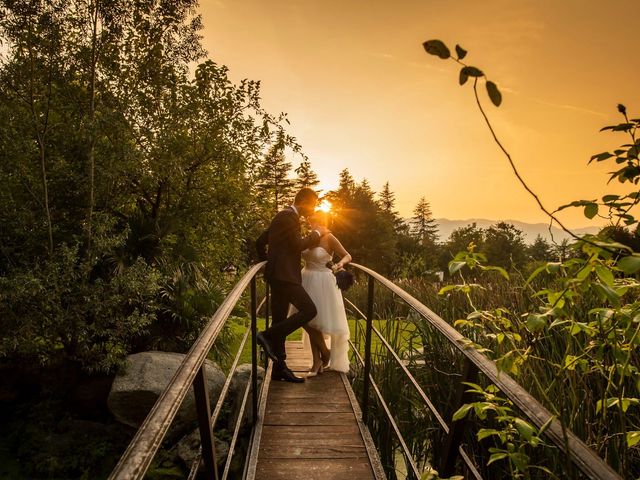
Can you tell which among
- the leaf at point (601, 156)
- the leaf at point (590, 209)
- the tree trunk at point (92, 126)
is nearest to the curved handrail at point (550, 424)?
the leaf at point (590, 209)

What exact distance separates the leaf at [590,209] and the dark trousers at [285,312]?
3370 mm

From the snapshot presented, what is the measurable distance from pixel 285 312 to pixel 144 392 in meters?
3.28

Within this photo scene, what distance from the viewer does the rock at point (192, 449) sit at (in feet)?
18.2

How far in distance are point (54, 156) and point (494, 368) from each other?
26.6ft

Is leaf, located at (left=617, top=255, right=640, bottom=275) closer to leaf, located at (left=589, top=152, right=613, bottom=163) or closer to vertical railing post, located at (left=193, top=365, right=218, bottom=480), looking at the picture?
leaf, located at (left=589, top=152, right=613, bottom=163)

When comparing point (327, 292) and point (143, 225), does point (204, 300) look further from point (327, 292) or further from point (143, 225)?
point (327, 292)

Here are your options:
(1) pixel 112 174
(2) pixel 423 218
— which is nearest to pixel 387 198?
(2) pixel 423 218

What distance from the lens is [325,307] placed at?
4.88 m

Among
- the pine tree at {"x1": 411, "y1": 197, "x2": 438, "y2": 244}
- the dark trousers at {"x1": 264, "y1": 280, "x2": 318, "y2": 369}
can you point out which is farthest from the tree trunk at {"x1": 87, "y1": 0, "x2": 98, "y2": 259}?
the pine tree at {"x1": 411, "y1": 197, "x2": 438, "y2": 244}

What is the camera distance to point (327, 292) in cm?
494

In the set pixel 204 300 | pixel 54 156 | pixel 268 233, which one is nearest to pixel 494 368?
pixel 268 233

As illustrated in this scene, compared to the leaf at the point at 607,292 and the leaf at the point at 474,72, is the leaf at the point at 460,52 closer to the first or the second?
the leaf at the point at 474,72

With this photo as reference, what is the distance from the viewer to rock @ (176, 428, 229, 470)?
219 inches

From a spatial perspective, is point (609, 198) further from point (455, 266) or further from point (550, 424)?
point (550, 424)
